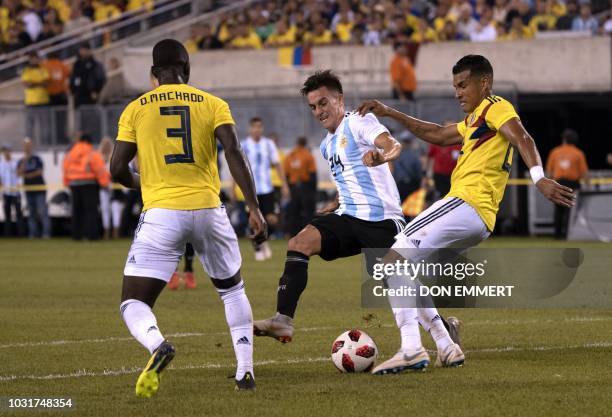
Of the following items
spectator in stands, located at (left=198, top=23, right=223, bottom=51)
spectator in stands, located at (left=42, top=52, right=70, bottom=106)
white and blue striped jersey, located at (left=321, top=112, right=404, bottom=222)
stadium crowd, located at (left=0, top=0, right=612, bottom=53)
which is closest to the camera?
white and blue striped jersey, located at (left=321, top=112, right=404, bottom=222)

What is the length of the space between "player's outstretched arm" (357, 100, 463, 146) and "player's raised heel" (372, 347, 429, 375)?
1.72 metres

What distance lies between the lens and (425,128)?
953cm

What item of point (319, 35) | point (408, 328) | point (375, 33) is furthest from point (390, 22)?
point (408, 328)

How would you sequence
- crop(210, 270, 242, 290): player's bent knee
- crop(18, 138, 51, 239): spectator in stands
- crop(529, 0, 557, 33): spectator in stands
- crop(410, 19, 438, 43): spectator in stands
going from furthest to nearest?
crop(410, 19, 438, 43): spectator in stands, crop(18, 138, 51, 239): spectator in stands, crop(529, 0, 557, 33): spectator in stands, crop(210, 270, 242, 290): player's bent knee

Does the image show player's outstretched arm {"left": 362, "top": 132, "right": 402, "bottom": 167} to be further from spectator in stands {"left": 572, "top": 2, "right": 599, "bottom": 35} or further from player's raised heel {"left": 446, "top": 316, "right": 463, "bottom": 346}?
spectator in stands {"left": 572, "top": 2, "right": 599, "bottom": 35}

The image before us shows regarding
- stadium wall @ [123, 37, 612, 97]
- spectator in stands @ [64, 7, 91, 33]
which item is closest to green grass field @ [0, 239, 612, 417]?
stadium wall @ [123, 37, 612, 97]

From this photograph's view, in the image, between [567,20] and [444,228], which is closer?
[444,228]

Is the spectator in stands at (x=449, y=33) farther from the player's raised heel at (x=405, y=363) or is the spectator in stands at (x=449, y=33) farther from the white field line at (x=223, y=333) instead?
the player's raised heel at (x=405, y=363)

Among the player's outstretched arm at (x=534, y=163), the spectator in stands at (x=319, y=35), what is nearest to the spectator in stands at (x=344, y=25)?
the spectator in stands at (x=319, y=35)

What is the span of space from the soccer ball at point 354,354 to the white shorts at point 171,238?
4.43 ft

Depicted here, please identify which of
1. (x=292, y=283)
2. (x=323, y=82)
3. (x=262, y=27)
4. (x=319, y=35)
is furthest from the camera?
(x=262, y=27)

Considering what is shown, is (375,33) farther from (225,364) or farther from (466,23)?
(225,364)

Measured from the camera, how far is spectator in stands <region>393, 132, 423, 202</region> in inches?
1000

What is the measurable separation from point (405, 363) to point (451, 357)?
16.7 inches
